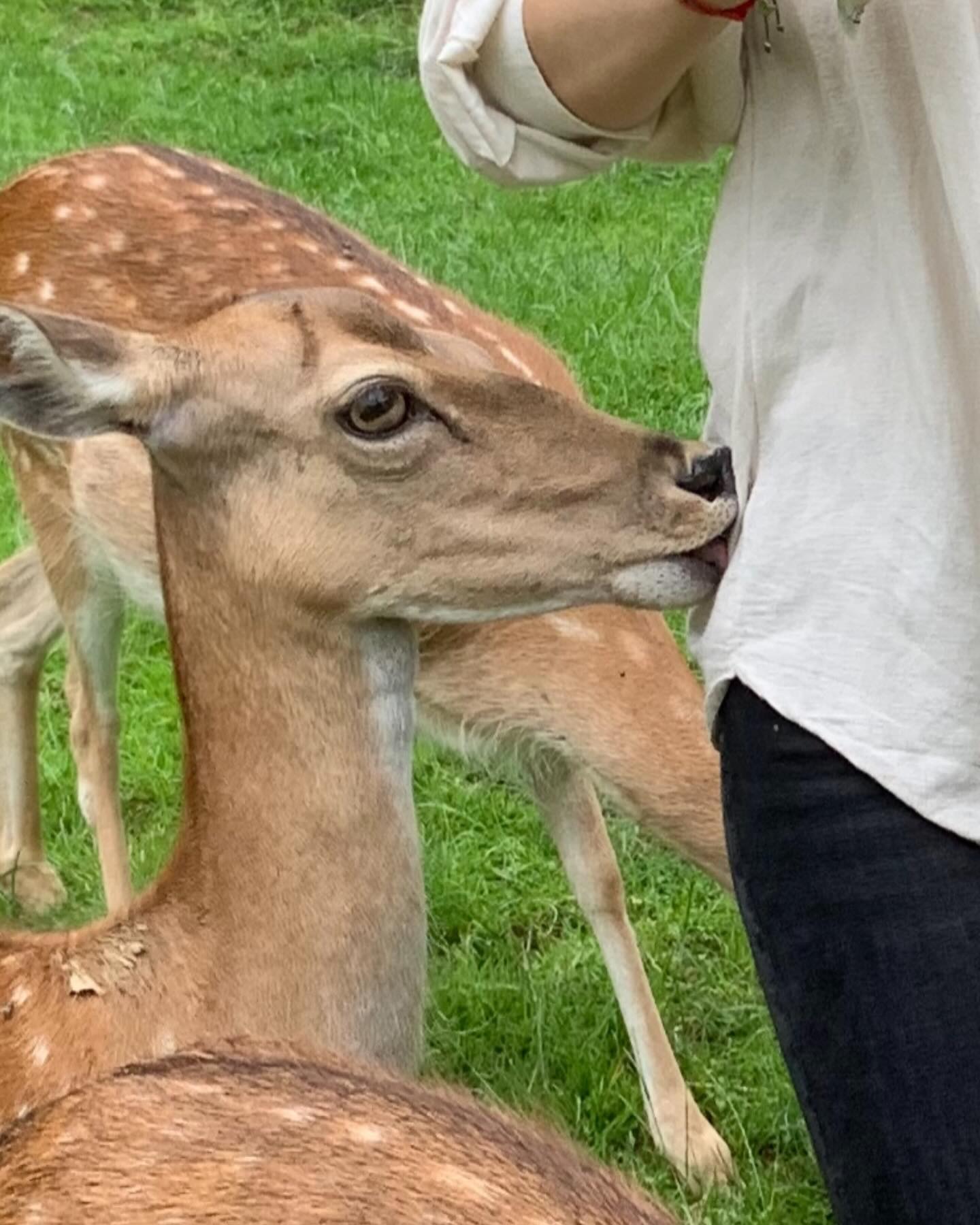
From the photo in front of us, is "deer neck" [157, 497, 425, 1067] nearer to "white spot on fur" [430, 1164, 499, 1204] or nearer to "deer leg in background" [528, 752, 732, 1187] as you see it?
"deer leg in background" [528, 752, 732, 1187]

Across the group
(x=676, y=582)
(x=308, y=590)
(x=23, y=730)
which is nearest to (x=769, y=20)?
(x=676, y=582)

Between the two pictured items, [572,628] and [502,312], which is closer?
[572,628]

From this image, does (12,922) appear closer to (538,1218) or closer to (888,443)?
(888,443)

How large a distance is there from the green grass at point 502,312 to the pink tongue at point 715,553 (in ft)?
2.55

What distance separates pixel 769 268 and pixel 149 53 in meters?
8.87

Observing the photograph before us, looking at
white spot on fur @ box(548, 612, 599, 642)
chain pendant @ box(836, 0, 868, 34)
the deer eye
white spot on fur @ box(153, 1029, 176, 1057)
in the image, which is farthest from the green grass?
chain pendant @ box(836, 0, 868, 34)

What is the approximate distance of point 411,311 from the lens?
143 inches

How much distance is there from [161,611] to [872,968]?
73.7 inches

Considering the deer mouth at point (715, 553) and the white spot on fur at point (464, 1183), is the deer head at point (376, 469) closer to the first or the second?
the deer mouth at point (715, 553)

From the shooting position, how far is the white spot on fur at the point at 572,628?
3457mm

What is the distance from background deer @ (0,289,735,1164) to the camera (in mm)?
2701

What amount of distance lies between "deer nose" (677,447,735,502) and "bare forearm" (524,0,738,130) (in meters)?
0.42

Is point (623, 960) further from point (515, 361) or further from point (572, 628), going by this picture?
point (515, 361)

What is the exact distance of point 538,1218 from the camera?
4.74ft
